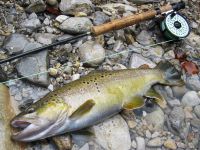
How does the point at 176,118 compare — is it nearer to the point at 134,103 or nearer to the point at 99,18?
the point at 134,103

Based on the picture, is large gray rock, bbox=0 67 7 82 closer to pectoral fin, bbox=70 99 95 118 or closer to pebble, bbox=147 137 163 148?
pectoral fin, bbox=70 99 95 118

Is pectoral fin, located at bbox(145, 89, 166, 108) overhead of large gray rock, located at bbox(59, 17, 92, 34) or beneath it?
beneath

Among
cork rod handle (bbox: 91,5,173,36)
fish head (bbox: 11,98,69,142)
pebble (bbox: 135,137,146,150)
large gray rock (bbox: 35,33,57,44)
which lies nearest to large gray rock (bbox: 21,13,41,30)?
large gray rock (bbox: 35,33,57,44)

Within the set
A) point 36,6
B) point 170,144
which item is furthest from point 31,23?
point 170,144

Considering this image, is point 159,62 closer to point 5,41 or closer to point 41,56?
point 41,56

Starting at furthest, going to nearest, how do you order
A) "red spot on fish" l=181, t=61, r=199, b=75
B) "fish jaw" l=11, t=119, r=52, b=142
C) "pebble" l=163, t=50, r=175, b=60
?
"pebble" l=163, t=50, r=175, b=60
"red spot on fish" l=181, t=61, r=199, b=75
"fish jaw" l=11, t=119, r=52, b=142
